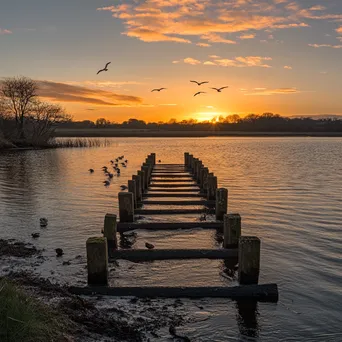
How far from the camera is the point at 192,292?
8.51m

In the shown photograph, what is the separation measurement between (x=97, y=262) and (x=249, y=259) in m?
3.35

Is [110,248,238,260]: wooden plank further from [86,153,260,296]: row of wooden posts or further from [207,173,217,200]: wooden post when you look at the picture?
[207,173,217,200]: wooden post

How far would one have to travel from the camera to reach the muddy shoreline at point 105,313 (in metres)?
6.69

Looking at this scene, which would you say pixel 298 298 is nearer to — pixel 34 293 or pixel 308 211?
pixel 34 293

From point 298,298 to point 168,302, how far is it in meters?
2.99

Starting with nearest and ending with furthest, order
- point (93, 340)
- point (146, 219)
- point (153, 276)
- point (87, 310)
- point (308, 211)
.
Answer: point (93, 340)
point (87, 310)
point (153, 276)
point (146, 219)
point (308, 211)

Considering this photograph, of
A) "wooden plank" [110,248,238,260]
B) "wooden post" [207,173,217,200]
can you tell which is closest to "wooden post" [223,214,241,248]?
"wooden plank" [110,248,238,260]

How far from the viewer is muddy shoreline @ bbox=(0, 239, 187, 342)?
21.9 feet

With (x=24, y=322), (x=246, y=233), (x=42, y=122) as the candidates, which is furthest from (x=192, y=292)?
(x=42, y=122)

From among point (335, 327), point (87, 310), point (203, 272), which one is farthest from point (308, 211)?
point (87, 310)

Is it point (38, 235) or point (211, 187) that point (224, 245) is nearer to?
point (38, 235)

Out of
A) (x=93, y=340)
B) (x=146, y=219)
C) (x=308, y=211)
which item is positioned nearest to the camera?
(x=93, y=340)

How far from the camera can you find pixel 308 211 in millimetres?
18641

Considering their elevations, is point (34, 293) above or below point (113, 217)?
below
